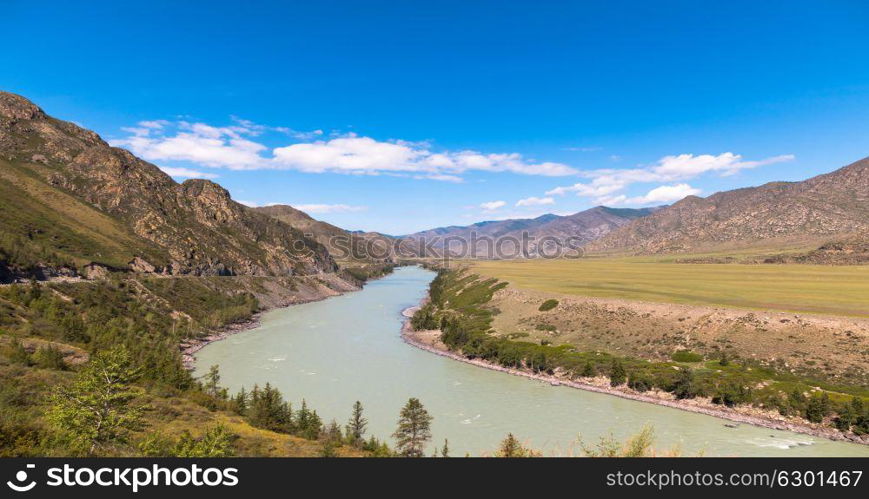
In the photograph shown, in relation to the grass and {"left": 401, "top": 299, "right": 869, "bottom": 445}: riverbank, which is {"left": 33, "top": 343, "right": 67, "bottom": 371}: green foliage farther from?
the grass

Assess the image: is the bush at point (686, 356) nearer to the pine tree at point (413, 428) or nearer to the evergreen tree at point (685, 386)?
the evergreen tree at point (685, 386)

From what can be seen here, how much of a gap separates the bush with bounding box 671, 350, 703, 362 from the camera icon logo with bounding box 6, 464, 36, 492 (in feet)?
232

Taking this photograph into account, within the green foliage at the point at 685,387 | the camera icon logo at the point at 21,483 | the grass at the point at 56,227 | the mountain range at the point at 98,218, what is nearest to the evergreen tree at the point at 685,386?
the green foliage at the point at 685,387

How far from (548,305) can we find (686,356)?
36.0m

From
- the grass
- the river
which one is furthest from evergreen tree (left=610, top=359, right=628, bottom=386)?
the grass

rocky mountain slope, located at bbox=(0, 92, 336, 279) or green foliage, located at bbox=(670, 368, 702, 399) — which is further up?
rocky mountain slope, located at bbox=(0, 92, 336, 279)

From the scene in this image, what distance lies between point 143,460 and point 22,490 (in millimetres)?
3156

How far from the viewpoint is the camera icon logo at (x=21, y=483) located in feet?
31.6

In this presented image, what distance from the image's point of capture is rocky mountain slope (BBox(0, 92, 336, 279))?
108 metres

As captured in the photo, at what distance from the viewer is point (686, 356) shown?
61406 mm

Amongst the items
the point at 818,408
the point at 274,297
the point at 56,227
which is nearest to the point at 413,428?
the point at 818,408

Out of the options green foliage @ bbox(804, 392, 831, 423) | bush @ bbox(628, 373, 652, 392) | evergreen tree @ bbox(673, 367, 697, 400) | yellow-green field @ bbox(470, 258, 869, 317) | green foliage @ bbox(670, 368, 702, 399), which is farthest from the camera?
yellow-green field @ bbox(470, 258, 869, 317)

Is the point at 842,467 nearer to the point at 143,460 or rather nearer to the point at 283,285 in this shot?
the point at 143,460

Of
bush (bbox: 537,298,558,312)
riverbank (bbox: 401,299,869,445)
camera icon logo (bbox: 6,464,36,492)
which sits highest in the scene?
camera icon logo (bbox: 6,464,36,492)
